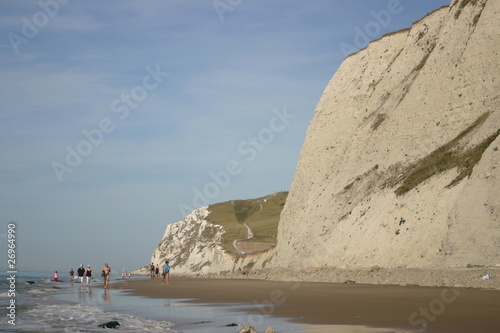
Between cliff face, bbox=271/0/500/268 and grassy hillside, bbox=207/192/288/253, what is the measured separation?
57.6 meters

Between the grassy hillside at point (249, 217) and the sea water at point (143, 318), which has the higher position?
the grassy hillside at point (249, 217)

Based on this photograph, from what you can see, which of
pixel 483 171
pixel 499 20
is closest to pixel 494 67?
pixel 499 20

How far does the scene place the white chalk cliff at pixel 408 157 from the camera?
3366 centimetres

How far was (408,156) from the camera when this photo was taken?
4622 centimetres

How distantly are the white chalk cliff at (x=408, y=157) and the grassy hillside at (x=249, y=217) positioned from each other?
58.0m

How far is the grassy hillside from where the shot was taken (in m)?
133

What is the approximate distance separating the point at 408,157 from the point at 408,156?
12 centimetres

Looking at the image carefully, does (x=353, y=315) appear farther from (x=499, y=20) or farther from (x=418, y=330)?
(x=499, y=20)

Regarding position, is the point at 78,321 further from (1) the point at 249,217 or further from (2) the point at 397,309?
(1) the point at 249,217

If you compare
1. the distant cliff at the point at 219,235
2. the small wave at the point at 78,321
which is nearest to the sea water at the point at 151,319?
Result: the small wave at the point at 78,321

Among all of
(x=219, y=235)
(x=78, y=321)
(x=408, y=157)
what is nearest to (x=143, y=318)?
(x=78, y=321)

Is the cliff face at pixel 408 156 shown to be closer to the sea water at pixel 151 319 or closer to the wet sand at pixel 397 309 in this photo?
the wet sand at pixel 397 309

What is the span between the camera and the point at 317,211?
53625 mm

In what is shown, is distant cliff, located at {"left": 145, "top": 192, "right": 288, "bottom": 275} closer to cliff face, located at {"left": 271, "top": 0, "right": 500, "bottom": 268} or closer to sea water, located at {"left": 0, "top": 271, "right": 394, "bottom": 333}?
cliff face, located at {"left": 271, "top": 0, "right": 500, "bottom": 268}
